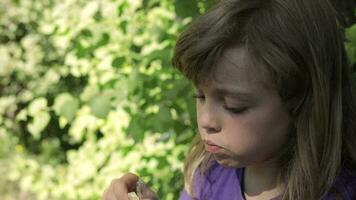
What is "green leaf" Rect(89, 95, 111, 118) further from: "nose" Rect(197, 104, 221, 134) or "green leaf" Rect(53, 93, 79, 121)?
"nose" Rect(197, 104, 221, 134)

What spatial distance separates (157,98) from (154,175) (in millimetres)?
429

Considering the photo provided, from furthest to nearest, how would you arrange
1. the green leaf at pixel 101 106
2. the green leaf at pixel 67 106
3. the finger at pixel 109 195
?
1. the green leaf at pixel 67 106
2. the green leaf at pixel 101 106
3. the finger at pixel 109 195

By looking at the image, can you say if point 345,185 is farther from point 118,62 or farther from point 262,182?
point 118,62

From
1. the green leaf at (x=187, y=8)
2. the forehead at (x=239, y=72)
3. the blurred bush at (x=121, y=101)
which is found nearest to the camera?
the forehead at (x=239, y=72)

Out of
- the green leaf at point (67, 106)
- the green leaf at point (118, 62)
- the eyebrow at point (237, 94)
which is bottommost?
the green leaf at point (67, 106)

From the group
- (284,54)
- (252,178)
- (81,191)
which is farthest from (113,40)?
(284,54)

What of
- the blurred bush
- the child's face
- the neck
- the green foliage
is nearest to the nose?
the child's face

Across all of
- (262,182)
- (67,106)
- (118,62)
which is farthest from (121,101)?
(262,182)

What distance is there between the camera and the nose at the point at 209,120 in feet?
4.41

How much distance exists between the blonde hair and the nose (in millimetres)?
61

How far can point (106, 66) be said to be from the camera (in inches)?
121

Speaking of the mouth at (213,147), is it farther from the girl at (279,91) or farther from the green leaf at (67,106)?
the green leaf at (67,106)

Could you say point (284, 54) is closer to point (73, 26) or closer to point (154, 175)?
point (154, 175)

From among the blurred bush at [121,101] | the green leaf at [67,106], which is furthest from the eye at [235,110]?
the green leaf at [67,106]
